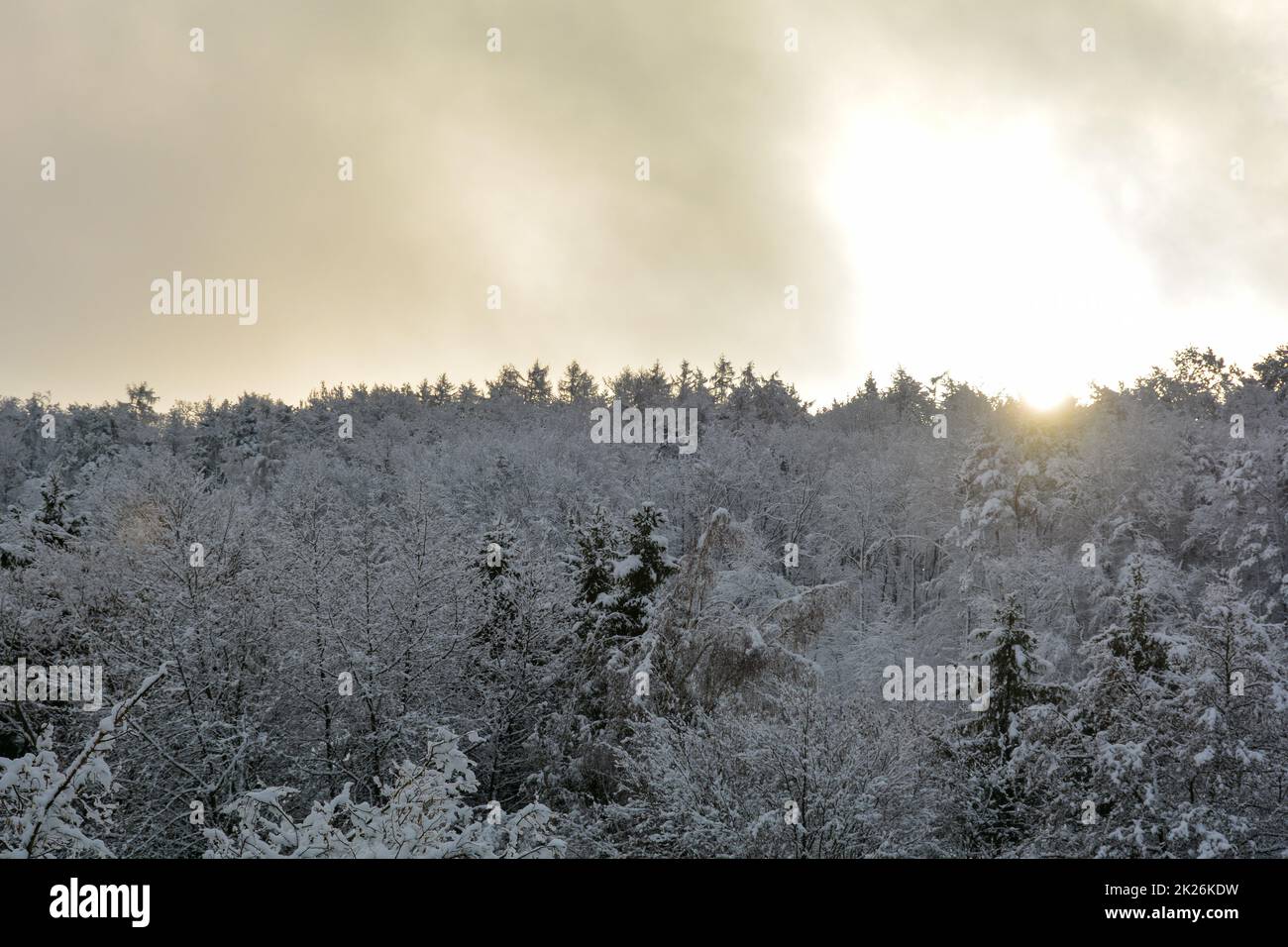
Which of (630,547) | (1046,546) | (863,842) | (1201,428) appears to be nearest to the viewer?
(863,842)

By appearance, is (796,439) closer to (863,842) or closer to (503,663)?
(503,663)

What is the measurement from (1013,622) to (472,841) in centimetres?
1627

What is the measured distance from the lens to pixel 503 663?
75.1ft

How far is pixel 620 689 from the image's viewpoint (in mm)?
19719

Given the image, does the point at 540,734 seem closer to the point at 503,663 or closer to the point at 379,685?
the point at 503,663

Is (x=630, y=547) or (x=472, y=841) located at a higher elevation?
(x=630, y=547)

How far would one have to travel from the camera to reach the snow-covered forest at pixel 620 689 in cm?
1273

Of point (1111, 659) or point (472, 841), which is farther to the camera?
point (1111, 659)

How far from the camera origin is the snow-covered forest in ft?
41.8

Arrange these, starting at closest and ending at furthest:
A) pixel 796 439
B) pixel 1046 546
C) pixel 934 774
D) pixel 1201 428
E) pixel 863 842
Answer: pixel 863 842
pixel 934 774
pixel 1046 546
pixel 1201 428
pixel 796 439
